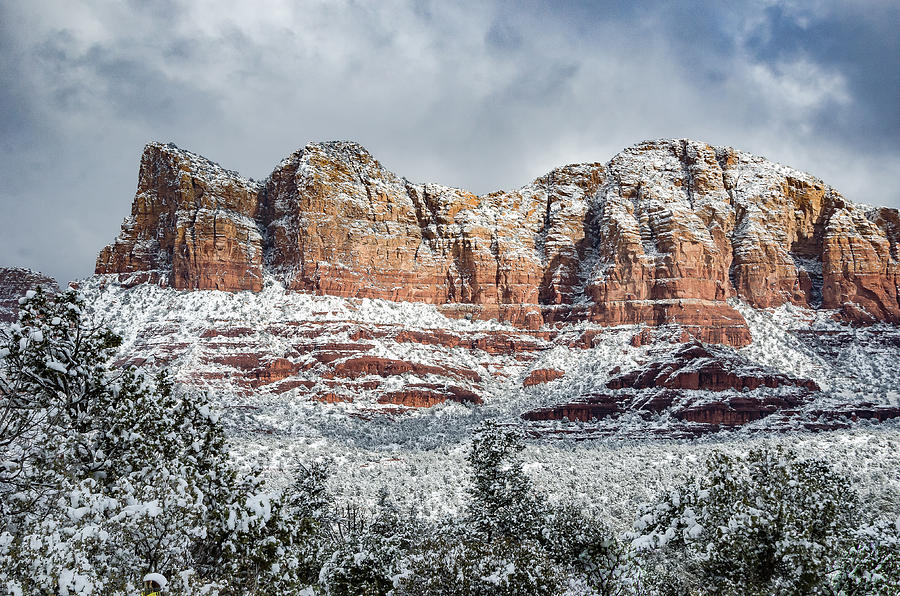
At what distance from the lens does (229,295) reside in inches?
5226

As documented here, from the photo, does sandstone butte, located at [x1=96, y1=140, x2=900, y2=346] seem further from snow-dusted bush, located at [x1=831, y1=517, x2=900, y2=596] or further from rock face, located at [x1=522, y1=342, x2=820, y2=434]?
snow-dusted bush, located at [x1=831, y1=517, x2=900, y2=596]

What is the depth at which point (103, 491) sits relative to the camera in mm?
16594

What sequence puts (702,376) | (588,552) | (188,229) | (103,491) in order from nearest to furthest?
(103,491) → (588,552) → (702,376) → (188,229)

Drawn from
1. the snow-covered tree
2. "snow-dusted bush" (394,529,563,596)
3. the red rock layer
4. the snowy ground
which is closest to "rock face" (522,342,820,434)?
the snowy ground

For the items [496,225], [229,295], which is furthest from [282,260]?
[496,225]

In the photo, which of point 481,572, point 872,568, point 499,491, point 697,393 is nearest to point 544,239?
point 697,393

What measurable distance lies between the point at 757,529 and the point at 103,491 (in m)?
17.8

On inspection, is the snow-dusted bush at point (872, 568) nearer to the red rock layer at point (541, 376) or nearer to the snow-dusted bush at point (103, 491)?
the snow-dusted bush at point (103, 491)

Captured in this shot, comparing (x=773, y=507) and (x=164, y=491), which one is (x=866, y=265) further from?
(x=164, y=491)

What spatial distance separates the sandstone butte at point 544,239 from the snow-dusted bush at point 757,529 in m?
117

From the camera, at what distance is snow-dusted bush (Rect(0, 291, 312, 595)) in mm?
14016

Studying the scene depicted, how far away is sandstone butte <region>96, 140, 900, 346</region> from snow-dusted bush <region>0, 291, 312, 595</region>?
120 metres

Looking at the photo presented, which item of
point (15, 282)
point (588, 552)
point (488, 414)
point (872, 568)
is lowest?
point (588, 552)

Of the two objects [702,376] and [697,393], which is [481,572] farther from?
[702,376]
